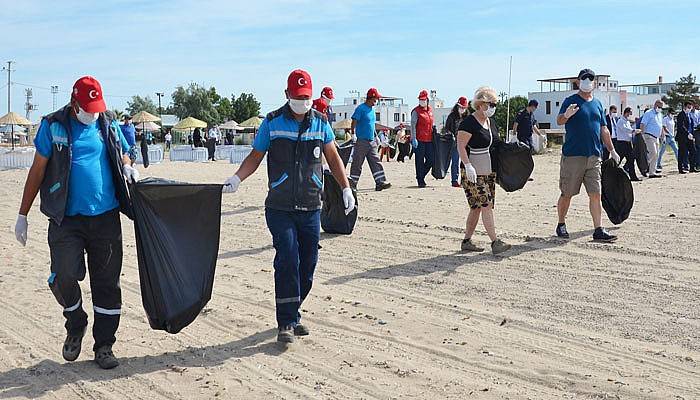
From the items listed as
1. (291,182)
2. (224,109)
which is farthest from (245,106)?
(291,182)

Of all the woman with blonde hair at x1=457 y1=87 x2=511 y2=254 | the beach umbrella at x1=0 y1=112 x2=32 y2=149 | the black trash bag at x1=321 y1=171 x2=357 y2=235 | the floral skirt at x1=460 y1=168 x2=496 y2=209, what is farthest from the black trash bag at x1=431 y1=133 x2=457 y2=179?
the beach umbrella at x1=0 y1=112 x2=32 y2=149

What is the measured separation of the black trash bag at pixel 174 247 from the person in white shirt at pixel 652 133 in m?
15.7

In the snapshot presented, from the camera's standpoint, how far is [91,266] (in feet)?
18.7

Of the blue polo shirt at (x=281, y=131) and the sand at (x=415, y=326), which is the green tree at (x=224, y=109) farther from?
the blue polo shirt at (x=281, y=131)

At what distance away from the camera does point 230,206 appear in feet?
49.2

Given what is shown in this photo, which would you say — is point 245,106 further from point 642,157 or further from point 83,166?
point 83,166

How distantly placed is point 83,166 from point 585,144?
6202mm

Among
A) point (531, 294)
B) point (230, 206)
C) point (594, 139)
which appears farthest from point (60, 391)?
point (230, 206)

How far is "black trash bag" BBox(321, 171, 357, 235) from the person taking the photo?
34.5 ft

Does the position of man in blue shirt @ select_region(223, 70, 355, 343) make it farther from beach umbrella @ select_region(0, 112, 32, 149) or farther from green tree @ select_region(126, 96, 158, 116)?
green tree @ select_region(126, 96, 158, 116)

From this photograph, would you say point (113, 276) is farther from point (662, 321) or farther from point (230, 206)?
point (230, 206)

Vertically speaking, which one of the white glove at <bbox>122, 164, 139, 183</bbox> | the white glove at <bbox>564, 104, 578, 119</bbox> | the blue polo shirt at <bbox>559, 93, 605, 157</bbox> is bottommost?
the white glove at <bbox>122, 164, 139, 183</bbox>

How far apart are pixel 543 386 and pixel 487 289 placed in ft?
8.78

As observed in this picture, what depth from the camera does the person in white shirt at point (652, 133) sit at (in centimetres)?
1952
